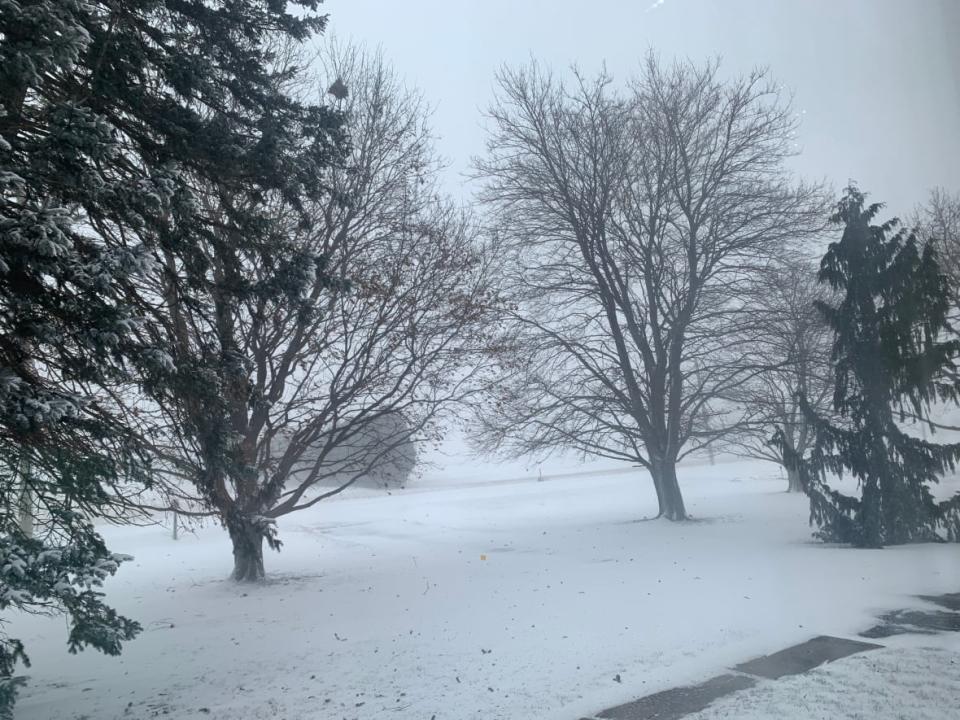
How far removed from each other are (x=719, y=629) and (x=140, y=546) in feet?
58.9

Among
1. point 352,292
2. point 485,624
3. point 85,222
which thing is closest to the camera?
point 85,222

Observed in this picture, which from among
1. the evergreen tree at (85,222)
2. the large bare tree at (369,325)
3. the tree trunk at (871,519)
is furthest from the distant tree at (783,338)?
the evergreen tree at (85,222)

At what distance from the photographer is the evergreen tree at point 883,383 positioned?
1245cm

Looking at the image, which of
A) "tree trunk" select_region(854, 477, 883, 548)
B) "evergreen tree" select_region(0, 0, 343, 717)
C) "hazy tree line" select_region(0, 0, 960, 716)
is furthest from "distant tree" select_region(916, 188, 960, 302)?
"evergreen tree" select_region(0, 0, 343, 717)

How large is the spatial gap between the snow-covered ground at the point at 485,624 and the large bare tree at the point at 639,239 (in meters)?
3.10

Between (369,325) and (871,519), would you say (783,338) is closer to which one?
(871,519)

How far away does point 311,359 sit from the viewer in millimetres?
12516

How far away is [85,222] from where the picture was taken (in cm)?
716

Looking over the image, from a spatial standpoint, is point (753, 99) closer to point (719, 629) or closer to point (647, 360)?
point (647, 360)

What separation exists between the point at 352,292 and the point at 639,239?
8.56m

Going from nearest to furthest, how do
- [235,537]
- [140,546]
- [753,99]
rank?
[235,537] < [753,99] < [140,546]

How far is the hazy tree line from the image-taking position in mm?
5668

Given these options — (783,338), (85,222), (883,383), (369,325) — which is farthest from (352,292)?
(783,338)

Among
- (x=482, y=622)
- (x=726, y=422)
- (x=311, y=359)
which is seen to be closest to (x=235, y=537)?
(x=311, y=359)
